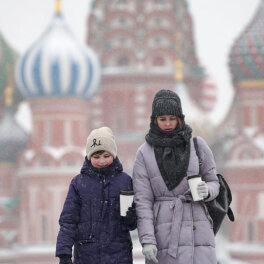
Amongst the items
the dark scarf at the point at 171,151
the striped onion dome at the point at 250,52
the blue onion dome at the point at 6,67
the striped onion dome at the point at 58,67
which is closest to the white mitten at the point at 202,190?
the dark scarf at the point at 171,151

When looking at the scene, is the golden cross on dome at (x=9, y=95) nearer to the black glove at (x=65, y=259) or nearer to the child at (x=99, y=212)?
the child at (x=99, y=212)

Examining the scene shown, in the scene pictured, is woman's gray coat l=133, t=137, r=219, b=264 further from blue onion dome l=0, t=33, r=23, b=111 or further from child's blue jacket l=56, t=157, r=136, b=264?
blue onion dome l=0, t=33, r=23, b=111

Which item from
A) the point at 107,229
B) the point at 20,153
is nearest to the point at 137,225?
the point at 107,229

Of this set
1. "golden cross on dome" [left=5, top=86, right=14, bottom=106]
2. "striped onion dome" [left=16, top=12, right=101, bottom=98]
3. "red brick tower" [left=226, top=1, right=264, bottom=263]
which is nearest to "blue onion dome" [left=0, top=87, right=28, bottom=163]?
"golden cross on dome" [left=5, top=86, right=14, bottom=106]

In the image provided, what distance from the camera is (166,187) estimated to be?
6.87 meters

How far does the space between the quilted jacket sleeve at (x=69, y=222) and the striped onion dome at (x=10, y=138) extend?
1423 inches

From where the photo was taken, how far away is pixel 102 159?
22.8 feet

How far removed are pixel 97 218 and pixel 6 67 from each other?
39.1 metres

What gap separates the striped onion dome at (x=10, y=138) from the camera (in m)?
43.2

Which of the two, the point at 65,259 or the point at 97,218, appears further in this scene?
the point at 97,218

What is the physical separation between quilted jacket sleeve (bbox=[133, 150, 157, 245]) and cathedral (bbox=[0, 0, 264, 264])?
1162 inches

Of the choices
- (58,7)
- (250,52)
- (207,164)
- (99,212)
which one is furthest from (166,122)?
(58,7)

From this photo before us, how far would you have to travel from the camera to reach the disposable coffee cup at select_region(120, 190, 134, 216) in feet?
22.5

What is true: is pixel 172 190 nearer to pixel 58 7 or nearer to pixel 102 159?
pixel 102 159
